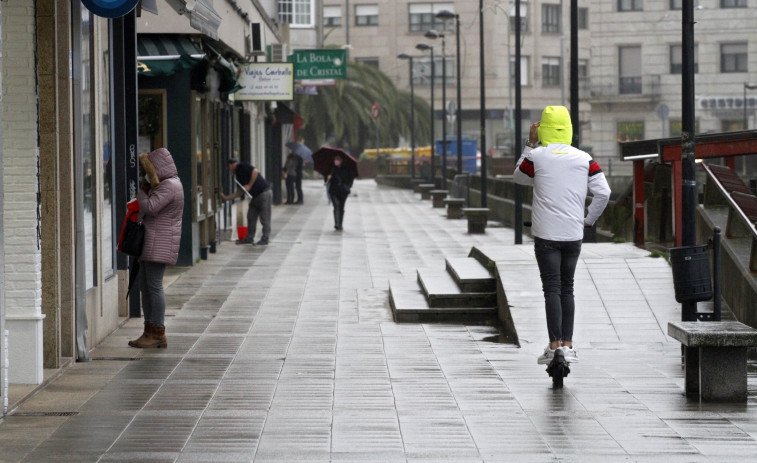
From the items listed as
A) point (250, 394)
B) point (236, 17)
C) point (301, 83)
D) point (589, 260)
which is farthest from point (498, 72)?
point (250, 394)

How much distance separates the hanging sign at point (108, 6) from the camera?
9.44 meters

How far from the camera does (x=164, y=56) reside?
17.5 meters

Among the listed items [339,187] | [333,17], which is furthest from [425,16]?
[339,187]

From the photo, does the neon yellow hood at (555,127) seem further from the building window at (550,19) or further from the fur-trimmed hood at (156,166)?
the building window at (550,19)

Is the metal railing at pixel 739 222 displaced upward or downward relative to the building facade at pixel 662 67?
downward

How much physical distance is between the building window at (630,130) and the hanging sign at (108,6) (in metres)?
65.4

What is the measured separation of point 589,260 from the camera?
1348 cm

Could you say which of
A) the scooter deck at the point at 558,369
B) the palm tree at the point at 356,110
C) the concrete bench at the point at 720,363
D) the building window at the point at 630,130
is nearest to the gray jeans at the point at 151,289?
the scooter deck at the point at 558,369

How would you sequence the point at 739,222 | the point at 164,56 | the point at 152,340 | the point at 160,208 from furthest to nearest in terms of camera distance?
the point at 164,56
the point at 739,222
the point at 152,340
the point at 160,208

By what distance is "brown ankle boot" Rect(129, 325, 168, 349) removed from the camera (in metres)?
11.0

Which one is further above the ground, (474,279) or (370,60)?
(370,60)

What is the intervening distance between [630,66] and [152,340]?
62.9 m

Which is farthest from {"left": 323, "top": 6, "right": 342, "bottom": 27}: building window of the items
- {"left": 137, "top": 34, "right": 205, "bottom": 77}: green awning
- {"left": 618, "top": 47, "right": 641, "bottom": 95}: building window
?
{"left": 137, "top": 34, "right": 205, "bottom": 77}: green awning

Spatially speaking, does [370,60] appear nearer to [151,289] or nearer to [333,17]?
[333,17]
